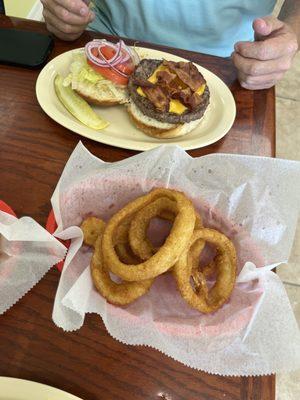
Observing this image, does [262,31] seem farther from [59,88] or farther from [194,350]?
[194,350]

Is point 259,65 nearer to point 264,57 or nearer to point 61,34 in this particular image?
point 264,57

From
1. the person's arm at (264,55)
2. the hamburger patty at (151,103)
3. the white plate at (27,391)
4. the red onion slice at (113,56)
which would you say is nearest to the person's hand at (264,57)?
the person's arm at (264,55)

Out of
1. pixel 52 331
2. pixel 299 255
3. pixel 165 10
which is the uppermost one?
pixel 165 10

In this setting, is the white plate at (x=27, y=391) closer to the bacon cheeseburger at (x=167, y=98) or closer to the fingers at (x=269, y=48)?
the bacon cheeseburger at (x=167, y=98)

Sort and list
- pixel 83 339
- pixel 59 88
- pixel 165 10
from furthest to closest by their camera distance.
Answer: pixel 165 10, pixel 59 88, pixel 83 339

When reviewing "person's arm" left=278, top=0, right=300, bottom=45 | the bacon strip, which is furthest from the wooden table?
"person's arm" left=278, top=0, right=300, bottom=45

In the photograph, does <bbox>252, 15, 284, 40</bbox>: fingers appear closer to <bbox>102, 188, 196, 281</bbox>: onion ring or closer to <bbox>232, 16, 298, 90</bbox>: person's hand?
<bbox>232, 16, 298, 90</bbox>: person's hand

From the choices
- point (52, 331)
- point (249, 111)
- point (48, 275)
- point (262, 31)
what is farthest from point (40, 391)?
point (262, 31)
